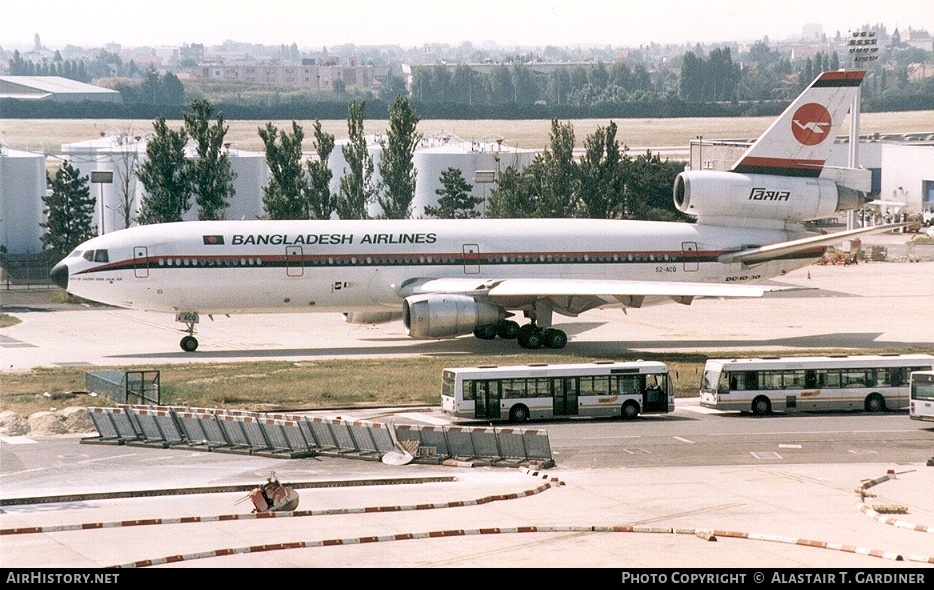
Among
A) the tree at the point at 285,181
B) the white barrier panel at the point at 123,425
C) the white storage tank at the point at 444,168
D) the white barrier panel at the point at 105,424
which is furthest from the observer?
the white storage tank at the point at 444,168

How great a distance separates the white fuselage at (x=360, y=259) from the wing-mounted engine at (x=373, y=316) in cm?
165

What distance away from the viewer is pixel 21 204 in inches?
4717

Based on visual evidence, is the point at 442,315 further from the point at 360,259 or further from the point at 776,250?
the point at 776,250

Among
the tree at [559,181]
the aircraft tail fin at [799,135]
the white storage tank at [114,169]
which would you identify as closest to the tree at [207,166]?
the white storage tank at [114,169]

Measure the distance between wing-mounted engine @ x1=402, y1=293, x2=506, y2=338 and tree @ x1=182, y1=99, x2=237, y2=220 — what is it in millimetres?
40168

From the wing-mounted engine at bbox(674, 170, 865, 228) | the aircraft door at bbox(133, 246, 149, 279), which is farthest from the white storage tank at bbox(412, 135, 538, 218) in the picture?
the aircraft door at bbox(133, 246, 149, 279)

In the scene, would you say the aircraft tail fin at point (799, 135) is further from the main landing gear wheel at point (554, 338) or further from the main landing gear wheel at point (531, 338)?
the main landing gear wheel at point (531, 338)

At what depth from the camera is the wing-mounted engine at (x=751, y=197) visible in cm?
6962

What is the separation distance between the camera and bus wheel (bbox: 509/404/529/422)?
49.1 meters

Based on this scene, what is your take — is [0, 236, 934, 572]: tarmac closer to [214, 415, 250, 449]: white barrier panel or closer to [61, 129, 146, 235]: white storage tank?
[214, 415, 250, 449]: white barrier panel

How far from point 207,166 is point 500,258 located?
39.9 m

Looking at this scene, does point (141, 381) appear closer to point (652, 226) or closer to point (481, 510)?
point (481, 510)

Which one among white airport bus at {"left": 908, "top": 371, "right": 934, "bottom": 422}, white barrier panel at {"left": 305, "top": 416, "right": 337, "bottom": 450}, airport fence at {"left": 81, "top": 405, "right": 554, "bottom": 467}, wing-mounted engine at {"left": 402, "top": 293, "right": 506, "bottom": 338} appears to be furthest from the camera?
wing-mounted engine at {"left": 402, "top": 293, "right": 506, "bottom": 338}

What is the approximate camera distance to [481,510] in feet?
114
